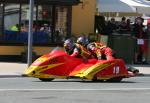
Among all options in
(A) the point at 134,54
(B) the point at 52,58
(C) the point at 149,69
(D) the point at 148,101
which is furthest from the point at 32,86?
(A) the point at 134,54

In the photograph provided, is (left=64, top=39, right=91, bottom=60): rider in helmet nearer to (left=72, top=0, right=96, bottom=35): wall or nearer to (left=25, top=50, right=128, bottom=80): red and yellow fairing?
(left=25, top=50, right=128, bottom=80): red and yellow fairing

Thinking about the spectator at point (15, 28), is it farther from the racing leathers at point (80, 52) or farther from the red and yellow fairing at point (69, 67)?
the red and yellow fairing at point (69, 67)

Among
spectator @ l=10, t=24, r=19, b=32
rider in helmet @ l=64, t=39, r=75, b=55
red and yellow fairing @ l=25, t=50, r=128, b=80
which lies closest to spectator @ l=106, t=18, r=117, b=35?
spectator @ l=10, t=24, r=19, b=32

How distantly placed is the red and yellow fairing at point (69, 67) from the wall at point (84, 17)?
34.6 ft

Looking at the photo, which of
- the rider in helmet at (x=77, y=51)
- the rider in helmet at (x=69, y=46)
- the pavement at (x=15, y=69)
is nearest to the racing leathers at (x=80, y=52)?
the rider in helmet at (x=77, y=51)

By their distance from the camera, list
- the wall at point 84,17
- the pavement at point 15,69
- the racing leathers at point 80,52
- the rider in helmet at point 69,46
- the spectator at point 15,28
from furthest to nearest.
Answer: the wall at point 84,17
the spectator at point 15,28
the pavement at point 15,69
the rider in helmet at point 69,46
the racing leathers at point 80,52

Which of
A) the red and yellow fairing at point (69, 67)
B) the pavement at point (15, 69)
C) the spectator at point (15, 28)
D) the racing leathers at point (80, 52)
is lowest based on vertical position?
the pavement at point (15, 69)

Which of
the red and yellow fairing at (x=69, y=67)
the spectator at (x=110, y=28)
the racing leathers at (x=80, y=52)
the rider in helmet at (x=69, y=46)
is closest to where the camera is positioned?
the red and yellow fairing at (x=69, y=67)

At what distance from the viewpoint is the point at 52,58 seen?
753 inches

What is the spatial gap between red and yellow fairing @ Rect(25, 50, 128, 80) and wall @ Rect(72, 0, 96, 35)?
34.6 feet

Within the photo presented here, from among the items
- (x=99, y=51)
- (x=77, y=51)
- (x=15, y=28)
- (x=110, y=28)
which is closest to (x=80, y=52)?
(x=77, y=51)

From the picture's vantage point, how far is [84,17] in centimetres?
3014

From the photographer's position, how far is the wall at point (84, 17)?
1180 inches

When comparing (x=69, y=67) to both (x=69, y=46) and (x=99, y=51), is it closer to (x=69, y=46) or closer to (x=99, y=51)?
(x=69, y=46)
